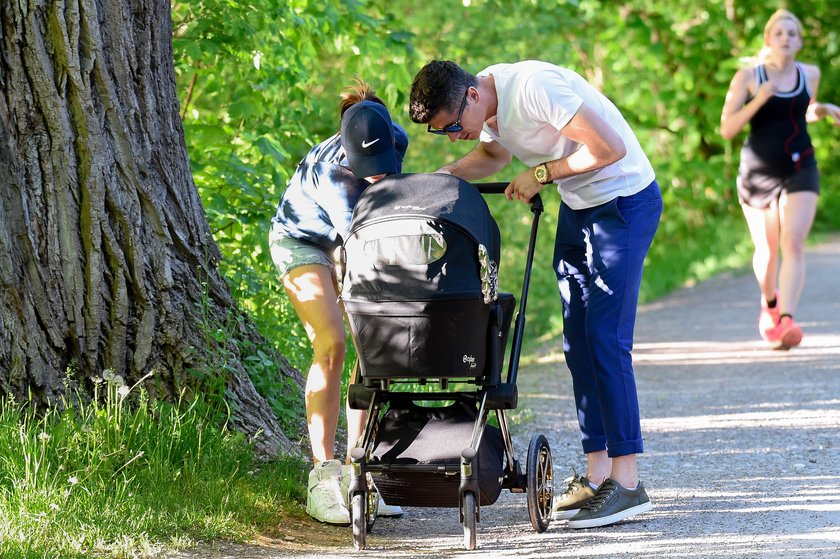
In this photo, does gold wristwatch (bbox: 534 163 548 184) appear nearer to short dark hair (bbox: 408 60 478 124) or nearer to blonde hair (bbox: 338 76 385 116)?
short dark hair (bbox: 408 60 478 124)

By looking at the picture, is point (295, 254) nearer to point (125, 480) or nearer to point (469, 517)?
point (125, 480)

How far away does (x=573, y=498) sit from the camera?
16.8 ft

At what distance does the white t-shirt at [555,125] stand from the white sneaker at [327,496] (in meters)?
1.43

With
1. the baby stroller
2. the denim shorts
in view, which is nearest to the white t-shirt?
the baby stroller

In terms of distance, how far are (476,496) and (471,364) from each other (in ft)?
1.51

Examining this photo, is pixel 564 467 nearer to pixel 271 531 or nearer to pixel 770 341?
pixel 271 531

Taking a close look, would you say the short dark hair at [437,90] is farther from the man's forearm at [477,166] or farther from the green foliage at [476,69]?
the green foliage at [476,69]

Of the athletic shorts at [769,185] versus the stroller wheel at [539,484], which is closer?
the stroller wheel at [539,484]

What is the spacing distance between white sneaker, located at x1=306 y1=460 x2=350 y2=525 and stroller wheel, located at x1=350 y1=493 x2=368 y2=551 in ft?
1.28

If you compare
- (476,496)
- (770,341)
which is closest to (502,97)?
(476,496)

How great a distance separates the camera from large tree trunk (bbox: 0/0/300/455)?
491 centimetres

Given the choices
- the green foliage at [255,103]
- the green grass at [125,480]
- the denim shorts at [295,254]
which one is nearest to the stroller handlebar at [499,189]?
the denim shorts at [295,254]

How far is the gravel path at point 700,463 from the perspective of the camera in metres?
4.59

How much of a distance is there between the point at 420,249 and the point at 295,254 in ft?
2.60
